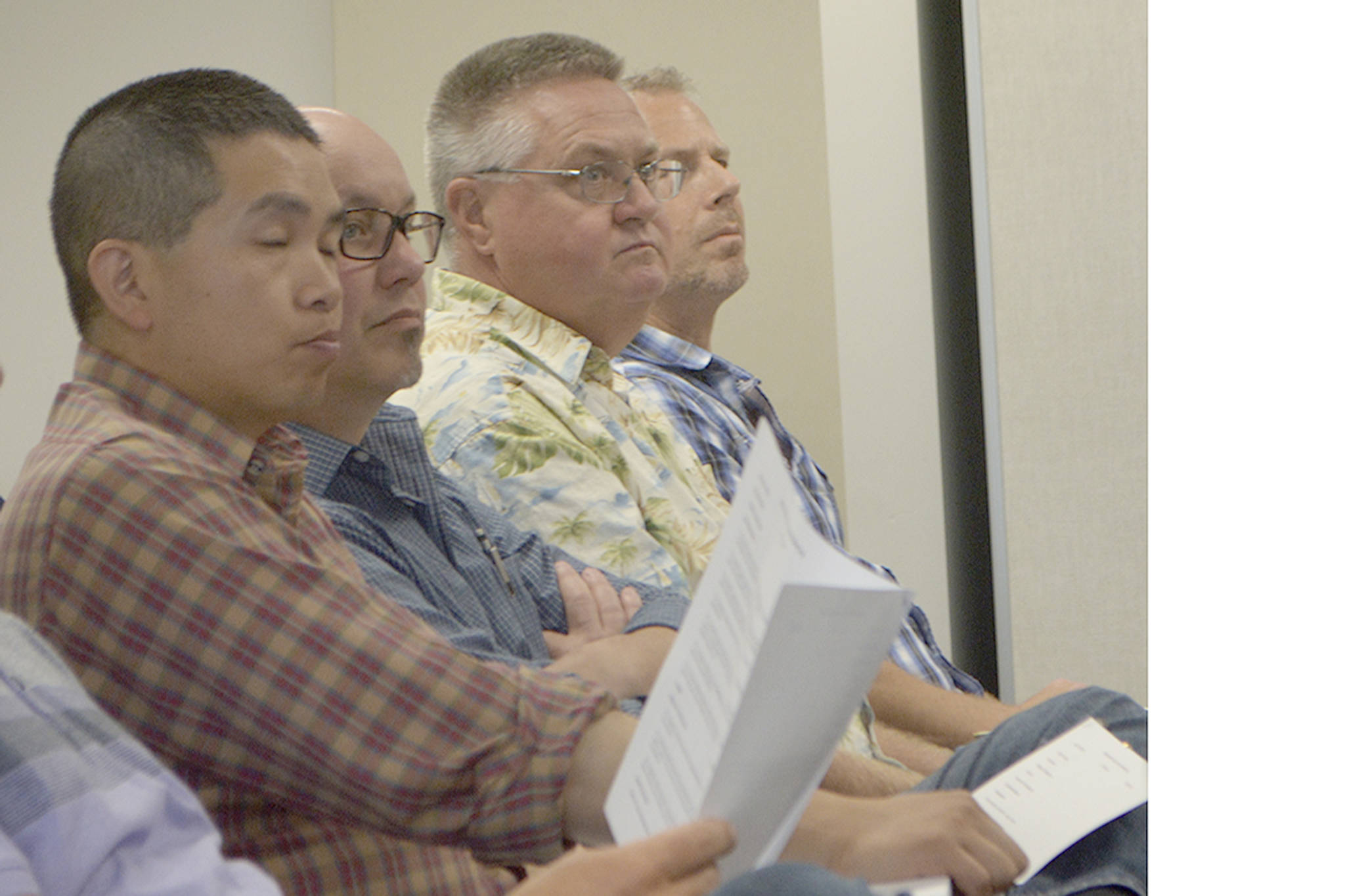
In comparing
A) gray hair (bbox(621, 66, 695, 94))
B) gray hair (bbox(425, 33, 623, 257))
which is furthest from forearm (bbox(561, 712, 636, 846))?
gray hair (bbox(621, 66, 695, 94))

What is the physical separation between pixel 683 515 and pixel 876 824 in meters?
0.71

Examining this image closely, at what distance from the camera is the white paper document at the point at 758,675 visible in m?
0.56

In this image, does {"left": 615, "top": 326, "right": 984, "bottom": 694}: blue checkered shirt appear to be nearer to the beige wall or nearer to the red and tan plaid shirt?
the beige wall

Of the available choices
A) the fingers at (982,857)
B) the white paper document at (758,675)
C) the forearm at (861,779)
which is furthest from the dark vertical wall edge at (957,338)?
the white paper document at (758,675)

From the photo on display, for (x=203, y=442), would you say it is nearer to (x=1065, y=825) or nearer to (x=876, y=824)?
(x=876, y=824)

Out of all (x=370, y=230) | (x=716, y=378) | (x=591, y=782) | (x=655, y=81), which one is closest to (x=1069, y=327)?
(x=716, y=378)

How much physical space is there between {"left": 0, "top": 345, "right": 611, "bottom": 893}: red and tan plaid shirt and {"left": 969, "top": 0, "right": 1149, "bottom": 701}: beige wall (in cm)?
164

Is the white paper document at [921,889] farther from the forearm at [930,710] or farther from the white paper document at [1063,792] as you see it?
the forearm at [930,710]

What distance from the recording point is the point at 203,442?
90cm

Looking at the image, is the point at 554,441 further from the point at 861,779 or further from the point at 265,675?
the point at 265,675

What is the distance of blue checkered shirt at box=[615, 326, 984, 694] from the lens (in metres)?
1.78

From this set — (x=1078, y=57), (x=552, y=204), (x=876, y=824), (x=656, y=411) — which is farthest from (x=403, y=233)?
(x=1078, y=57)

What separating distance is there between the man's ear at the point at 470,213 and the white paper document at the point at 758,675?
46.2 inches

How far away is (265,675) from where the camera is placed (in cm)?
73
